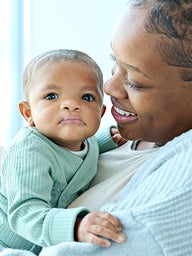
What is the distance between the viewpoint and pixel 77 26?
2682 millimetres

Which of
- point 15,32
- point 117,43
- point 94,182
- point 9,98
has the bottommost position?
point 9,98

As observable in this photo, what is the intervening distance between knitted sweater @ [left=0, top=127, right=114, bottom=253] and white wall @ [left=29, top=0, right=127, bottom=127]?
1.35m

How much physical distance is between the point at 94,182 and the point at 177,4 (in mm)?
466

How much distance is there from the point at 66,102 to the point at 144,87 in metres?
0.24

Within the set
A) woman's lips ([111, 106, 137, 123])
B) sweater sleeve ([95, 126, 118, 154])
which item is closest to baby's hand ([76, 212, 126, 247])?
woman's lips ([111, 106, 137, 123])

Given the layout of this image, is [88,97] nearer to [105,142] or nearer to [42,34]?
[105,142]

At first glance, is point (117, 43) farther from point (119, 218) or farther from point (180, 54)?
point (119, 218)

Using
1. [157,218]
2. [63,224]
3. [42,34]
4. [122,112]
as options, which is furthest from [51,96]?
[42,34]

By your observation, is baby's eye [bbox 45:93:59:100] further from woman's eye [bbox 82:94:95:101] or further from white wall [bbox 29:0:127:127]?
white wall [bbox 29:0:127:127]

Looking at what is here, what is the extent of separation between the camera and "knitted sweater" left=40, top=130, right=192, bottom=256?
0.76 m

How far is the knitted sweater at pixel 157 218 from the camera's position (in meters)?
0.76

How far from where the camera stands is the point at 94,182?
118 cm

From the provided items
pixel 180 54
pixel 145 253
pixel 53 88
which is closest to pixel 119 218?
pixel 145 253

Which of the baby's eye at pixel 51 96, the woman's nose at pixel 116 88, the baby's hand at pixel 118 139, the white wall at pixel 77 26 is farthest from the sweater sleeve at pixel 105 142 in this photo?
the white wall at pixel 77 26
